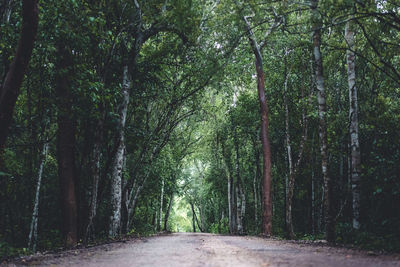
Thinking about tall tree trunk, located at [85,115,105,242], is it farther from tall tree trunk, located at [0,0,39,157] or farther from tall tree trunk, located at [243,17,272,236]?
tall tree trunk, located at [243,17,272,236]

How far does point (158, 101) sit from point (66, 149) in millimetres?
10272

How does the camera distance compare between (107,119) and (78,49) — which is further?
(107,119)

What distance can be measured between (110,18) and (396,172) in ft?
39.3

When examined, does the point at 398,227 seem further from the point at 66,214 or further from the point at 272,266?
the point at 66,214

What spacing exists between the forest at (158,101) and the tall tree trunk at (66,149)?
37 millimetres

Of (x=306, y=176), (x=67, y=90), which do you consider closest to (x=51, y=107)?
(x=67, y=90)

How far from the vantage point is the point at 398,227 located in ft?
29.7

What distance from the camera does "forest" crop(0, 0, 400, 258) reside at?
909 centimetres

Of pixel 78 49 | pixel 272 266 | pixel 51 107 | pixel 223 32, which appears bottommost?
pixel 272 266

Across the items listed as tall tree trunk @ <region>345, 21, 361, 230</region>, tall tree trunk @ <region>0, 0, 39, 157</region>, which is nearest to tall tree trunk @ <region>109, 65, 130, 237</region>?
tall tree trunk @ <region>0, 0, 39, 157</region>

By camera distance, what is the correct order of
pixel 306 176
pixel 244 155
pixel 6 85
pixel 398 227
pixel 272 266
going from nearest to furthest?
pixel 272 266
pixel 6 85
pixel 398 227
pixel 306 176
pixel 244 155

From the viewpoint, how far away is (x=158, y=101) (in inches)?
817

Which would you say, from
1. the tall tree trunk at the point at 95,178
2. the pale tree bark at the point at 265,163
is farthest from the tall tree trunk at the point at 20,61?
the pale tree bark at the point at 265,163

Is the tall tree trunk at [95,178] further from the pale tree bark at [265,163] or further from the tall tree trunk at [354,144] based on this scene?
the pale tree bark at [265,163]
